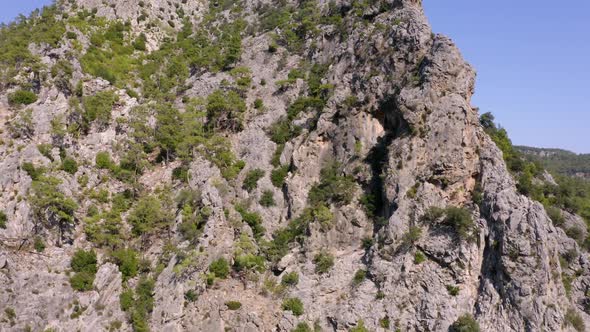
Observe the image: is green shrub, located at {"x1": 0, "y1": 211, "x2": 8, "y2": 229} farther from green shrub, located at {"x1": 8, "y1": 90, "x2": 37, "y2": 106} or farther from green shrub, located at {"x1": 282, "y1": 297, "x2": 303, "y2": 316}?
green shrub, located at {"x1": 282, "y1": 297, "x2": 303, "y2": 316}

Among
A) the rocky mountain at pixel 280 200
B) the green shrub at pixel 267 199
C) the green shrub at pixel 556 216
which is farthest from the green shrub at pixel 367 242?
the green shrub at pixel 556 216

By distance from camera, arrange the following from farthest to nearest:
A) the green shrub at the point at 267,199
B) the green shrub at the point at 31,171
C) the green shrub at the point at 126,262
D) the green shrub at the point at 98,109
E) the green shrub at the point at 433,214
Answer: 1. the green shrub at the point at 98,109
2. the green shrub at the point at 267,199
3. the green shrub at the point at 31,171
4. the green shrub at the point at 126,262
5. the green shrub at the point at 433,214

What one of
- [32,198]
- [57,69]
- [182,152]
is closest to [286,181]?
[182,152]

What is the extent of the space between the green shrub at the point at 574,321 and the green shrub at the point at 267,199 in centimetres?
2842

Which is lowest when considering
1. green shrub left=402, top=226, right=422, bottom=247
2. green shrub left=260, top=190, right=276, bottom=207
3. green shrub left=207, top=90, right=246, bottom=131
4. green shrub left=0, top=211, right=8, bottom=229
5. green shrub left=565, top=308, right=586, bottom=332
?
green shrub left=565, top=308, right=586, bottom=332

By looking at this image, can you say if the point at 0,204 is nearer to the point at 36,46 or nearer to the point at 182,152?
the point at 182,152

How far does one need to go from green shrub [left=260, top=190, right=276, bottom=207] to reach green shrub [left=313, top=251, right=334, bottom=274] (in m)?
8.29

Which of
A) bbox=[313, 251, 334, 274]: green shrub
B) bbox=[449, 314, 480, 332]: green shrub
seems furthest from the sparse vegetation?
bbox=[449, 314, 480, 332]: green shrub

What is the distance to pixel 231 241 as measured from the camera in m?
39.8

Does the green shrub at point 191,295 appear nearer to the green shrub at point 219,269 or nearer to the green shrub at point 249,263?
the green shrub at point 219,269

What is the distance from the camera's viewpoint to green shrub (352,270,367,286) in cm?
3736

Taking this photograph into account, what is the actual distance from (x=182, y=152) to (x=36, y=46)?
2536 cm

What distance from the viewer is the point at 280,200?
148 ft

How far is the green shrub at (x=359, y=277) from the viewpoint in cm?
3736
